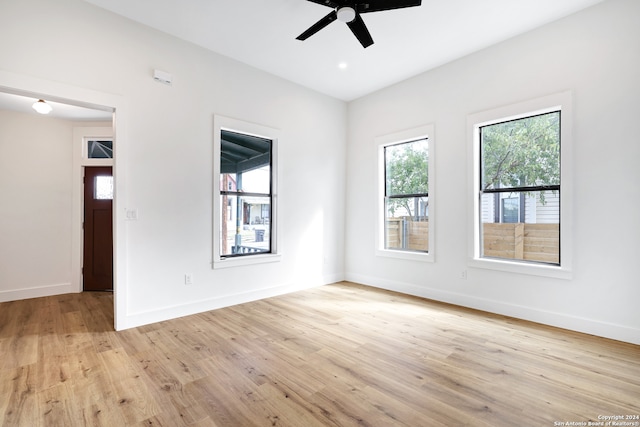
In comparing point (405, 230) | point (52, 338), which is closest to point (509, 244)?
point (405, 230)

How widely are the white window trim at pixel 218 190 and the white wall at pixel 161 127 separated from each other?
79 mm

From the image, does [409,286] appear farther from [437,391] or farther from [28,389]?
[28,389]

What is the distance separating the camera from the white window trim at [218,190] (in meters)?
3.90

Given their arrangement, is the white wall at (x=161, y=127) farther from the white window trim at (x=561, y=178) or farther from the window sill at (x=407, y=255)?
the white window trim at (x=561, y=178)

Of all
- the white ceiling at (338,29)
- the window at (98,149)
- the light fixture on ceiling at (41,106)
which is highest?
the white ceiling at (338,29)

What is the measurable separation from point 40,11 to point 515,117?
4994 mm

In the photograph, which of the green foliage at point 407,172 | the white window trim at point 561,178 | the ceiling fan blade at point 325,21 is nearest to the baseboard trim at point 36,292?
the ceiling fan blade at point 325,21

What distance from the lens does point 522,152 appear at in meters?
3.60

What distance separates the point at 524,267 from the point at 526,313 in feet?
1.72

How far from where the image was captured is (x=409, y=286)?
15.0 feet

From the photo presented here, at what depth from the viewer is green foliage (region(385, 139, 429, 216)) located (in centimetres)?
457

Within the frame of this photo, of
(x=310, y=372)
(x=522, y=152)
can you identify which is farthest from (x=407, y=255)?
(x=310, y=372)

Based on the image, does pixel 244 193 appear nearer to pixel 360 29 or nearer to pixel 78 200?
pixel 360 29


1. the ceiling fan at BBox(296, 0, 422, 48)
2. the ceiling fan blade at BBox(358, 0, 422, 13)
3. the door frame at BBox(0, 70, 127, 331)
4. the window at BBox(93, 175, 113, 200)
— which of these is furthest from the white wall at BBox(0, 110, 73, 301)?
the ceiling fan blade at BBox(358, 0, 422, 13)
